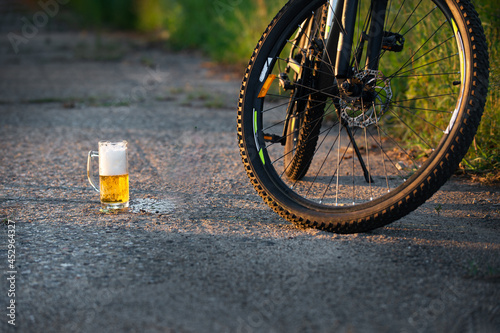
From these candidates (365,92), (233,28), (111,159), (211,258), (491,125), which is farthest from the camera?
(233,28)

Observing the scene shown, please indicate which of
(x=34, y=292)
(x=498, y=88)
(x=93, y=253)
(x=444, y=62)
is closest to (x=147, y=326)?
(x=34, y=292)

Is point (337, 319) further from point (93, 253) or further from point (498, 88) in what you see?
point (498, 88)

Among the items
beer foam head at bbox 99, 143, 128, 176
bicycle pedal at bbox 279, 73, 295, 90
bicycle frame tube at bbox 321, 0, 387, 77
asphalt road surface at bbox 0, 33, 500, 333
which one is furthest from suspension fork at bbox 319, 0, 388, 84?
beer foam head at bbox 99, 143, 128, 176

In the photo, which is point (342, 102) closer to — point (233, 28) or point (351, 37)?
point (351, 37)

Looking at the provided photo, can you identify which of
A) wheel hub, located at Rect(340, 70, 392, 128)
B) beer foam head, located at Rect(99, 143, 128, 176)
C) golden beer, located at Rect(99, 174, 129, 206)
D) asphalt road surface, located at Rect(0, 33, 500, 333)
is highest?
wheel hub, located at Rect(340, 70, 392, 128)

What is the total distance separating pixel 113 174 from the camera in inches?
111

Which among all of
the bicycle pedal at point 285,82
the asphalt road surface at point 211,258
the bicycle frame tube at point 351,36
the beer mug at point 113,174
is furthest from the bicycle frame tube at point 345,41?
the beer mug at point 113,174

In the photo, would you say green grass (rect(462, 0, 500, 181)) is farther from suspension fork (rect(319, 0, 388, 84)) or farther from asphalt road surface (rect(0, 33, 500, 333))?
suspension fork (rect(319, 0, 388, 84))

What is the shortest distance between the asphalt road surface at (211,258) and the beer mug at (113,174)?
0.29ft

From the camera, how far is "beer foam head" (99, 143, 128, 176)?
280 cm

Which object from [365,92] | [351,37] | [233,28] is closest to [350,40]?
[351,37]

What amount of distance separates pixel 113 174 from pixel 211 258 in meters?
0.82

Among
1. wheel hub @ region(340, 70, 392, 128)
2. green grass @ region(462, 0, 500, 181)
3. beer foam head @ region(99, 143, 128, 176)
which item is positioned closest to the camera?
wheel hub @ region(340, 70, 392, 128)

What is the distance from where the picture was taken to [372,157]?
13.1 ft
